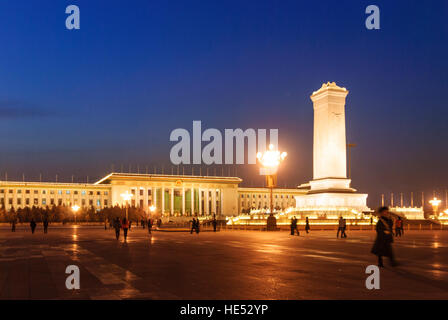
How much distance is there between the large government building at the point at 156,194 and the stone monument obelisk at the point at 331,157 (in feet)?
219

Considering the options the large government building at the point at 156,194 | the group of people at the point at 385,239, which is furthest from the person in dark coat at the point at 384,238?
the large government building at the point at 156,194

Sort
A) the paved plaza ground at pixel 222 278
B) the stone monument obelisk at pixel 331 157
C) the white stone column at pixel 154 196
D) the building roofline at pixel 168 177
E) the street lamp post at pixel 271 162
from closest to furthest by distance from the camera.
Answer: the paved plaza ground at pixel 222 278, the street lamp post at pixel 271 162, the stone monument obelisk at pixel 331 157, the building roofline at pixel 168 177, the white stone column at pixel 154 196

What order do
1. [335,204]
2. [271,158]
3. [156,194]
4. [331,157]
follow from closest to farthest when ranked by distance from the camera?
[271,158], [335,204], [331,157], [156,194]

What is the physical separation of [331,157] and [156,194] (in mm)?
82184

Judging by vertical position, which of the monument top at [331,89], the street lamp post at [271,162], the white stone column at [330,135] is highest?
the monument top at [331,89]

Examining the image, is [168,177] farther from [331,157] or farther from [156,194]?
[331,157]

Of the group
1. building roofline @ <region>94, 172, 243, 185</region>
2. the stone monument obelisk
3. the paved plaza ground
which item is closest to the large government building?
building roofline @ <region>94, 172, 243, 185</region>

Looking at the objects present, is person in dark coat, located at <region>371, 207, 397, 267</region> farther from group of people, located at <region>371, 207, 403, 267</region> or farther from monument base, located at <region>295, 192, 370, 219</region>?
monument base, located at <region>295, 192, 370, 219</region>

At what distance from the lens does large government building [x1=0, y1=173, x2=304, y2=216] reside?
13125cm

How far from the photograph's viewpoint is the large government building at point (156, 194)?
131250 millimetres

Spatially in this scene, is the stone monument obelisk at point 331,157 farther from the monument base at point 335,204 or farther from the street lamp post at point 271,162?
the street lamp post at point 271,162

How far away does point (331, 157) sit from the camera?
6731 centimetres

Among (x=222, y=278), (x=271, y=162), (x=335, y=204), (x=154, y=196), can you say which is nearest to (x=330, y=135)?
(x=335, y=204)
